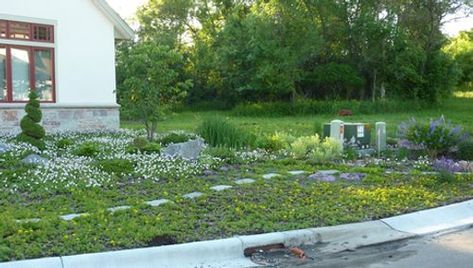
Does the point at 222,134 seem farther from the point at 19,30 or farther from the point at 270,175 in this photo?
the point at 19,30

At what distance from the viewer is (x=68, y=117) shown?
1700cm

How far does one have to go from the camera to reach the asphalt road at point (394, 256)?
217 inches

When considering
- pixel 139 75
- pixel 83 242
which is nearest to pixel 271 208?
pixel 83 242

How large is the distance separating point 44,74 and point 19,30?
4.86 feet

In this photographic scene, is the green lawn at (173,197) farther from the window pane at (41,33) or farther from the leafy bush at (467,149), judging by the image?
the window pane at (41,33)

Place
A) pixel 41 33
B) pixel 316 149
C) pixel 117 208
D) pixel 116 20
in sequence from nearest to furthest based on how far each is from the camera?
pixel 117 208 → pixel 316 149 → pixel 41 33 → pixel 116 20

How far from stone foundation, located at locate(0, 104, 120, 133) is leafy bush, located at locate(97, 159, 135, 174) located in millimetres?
6917

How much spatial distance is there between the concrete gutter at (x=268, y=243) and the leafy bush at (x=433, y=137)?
3.77 m

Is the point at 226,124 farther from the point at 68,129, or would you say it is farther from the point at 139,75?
the point at 68,129

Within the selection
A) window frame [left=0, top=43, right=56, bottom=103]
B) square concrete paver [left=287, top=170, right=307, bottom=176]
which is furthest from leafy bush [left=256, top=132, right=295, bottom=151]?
window frame [left=0, top=43, right=56, bottom=103]

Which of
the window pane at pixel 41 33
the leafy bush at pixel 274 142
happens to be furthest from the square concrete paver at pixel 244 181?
the window pane at pixel 41 33

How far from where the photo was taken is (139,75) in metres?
13.4

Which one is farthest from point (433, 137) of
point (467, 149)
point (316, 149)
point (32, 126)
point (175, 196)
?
point (32, 126)

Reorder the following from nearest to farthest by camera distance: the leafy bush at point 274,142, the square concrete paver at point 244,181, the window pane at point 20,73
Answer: the square concrete paver at point 244,181
the leafy bush at point 274,142
the window pane at point 20,73
